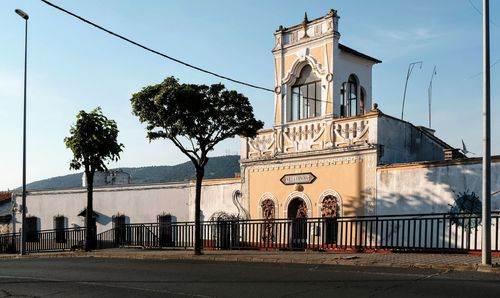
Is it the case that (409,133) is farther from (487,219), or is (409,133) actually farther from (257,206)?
(487,219)

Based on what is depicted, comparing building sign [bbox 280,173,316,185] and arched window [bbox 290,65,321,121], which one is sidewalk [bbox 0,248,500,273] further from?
arched window [bbox 290,65,321,121]

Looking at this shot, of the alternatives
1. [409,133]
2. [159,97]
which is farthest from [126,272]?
[409,133]

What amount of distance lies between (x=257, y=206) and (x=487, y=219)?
509 inches

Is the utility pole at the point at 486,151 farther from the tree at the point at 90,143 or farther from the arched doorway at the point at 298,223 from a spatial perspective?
the tree at the point at 90,143

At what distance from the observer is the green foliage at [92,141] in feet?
76.0

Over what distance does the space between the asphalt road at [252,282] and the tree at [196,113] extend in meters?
5.57

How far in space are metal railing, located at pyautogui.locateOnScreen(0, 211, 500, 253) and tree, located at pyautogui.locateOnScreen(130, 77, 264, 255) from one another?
3.46 metres

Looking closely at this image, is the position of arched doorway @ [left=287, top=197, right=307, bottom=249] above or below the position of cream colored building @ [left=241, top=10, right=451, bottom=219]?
below

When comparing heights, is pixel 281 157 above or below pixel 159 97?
below

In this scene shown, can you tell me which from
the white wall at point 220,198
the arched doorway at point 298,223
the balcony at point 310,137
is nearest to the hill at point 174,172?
the white wall at point 220,198

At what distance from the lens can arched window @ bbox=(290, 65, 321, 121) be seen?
22.8 metres

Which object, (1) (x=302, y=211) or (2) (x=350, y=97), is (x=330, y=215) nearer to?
(1) (x=302, y=211)

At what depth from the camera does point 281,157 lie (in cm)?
2295

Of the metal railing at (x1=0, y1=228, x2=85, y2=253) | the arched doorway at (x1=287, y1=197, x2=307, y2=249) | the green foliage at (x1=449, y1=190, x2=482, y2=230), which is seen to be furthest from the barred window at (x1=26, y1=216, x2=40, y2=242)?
the green foliage at (x1=449, y1=190, x2=482, y2=230)
